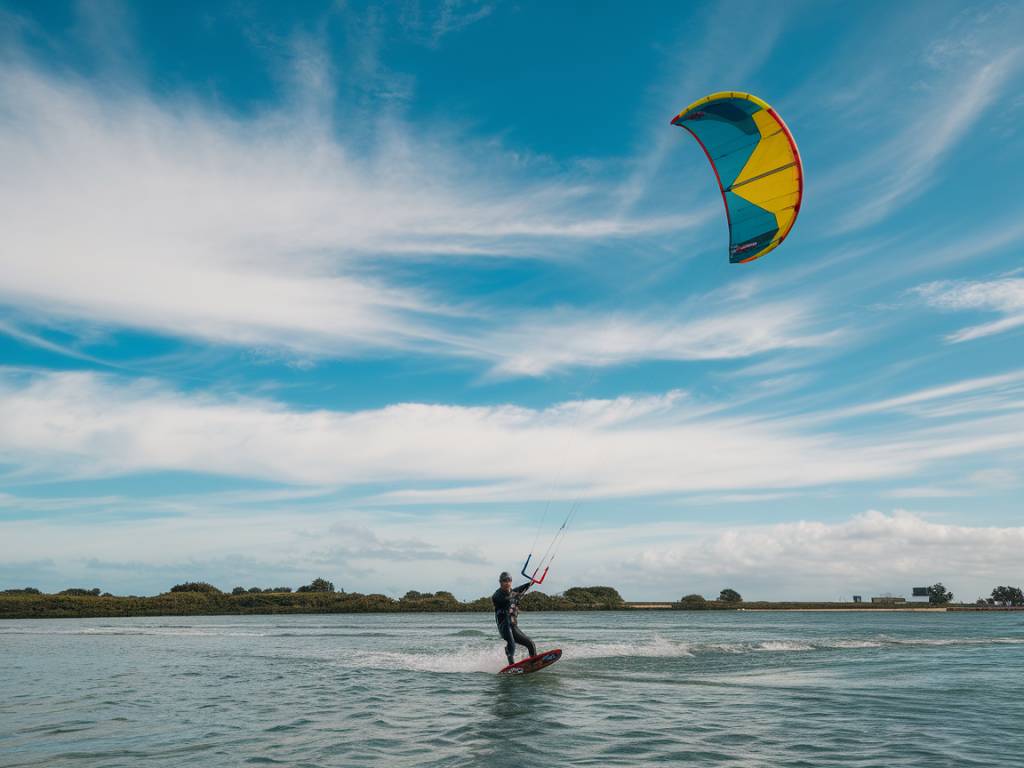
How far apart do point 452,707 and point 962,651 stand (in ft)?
80.2

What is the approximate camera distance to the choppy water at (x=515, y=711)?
10109 millimetres

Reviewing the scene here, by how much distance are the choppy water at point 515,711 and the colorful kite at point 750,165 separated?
9848mm

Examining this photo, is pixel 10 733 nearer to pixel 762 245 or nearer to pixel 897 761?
pixel 897 761

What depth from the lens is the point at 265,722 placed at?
1282cm

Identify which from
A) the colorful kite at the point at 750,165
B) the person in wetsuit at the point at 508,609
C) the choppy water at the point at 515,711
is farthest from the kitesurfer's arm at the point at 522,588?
the colorful kite at the point at 750,165

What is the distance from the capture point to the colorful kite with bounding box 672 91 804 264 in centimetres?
1578

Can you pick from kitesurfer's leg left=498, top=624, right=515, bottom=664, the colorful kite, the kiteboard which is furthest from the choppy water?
the colorful kite

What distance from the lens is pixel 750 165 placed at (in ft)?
54.7

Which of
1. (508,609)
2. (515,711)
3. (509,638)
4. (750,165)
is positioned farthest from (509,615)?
(750,165)

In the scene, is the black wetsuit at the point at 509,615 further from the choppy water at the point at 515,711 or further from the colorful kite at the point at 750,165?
the colorful kite at the point at 750,165

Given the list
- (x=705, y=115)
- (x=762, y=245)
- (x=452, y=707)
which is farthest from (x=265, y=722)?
(x=705, y=115)

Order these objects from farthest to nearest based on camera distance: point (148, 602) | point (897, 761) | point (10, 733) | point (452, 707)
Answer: point (148, 602)
point (452, 707)
point (10, 733)
point (897, 761)

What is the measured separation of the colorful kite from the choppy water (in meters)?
9.85

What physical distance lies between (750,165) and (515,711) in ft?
41.7
